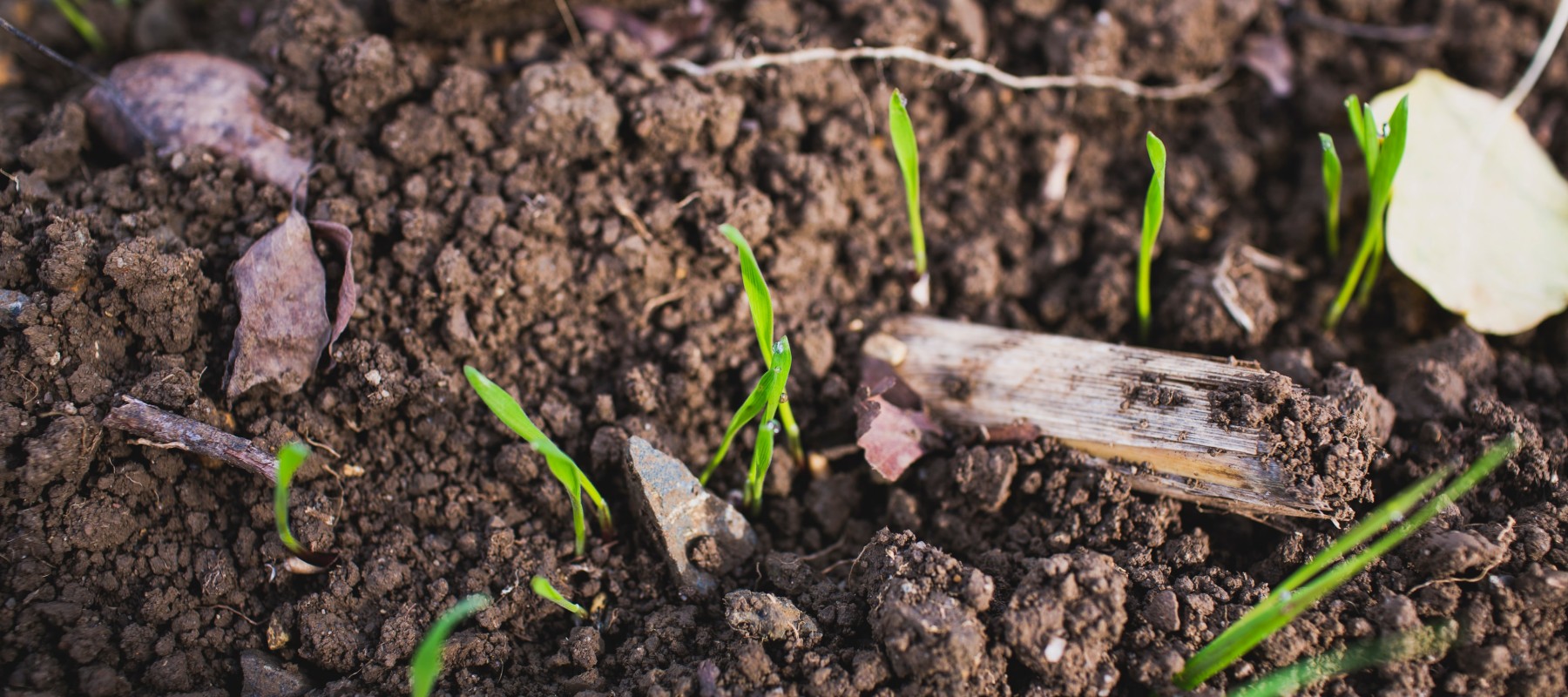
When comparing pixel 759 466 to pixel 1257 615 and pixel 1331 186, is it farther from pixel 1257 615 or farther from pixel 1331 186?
pixel 1331 186

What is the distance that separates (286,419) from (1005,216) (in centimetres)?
175

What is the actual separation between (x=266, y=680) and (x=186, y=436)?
479 mm

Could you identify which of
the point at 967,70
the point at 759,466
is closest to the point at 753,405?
the point at 759,466

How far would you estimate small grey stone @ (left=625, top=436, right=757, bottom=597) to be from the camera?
1807 mm

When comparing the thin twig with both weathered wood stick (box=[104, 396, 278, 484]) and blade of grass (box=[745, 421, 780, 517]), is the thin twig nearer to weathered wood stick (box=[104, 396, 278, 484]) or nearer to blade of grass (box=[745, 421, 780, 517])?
blade of grass (box=[745, 421, 780, 517])

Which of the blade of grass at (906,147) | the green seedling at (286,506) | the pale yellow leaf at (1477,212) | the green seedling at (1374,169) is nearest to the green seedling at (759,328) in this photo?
the blade of grass at (906,147)

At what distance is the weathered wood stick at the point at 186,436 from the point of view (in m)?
1.68

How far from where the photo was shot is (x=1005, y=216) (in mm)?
2367

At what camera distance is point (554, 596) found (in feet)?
5.18

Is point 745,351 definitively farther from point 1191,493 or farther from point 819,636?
point 1191,493

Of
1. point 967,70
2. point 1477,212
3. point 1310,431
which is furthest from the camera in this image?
point 967,70

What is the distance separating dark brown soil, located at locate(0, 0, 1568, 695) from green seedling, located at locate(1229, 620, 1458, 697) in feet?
0.08

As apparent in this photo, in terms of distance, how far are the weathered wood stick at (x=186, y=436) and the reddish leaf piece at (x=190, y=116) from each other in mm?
579

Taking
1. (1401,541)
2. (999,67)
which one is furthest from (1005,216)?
(1401,541)
